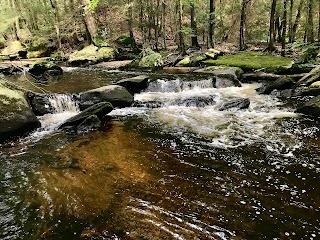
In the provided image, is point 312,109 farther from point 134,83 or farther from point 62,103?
point 62,103

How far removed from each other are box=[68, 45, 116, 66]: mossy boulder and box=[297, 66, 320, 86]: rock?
15.5 meters

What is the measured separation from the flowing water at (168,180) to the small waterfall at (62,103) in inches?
55.3

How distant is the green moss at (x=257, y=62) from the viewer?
15016 millimetres

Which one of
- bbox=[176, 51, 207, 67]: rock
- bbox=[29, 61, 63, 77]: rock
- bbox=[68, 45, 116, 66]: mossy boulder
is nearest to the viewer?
bbox=[29, 61, 63, 77]: rock

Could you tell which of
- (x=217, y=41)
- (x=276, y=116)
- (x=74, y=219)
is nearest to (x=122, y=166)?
(x=74, y=219)

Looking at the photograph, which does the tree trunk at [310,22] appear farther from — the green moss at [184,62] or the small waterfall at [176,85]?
the green moss at [184,62]

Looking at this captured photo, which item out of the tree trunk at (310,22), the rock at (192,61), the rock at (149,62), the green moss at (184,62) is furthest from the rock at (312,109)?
the rock at (149,62)

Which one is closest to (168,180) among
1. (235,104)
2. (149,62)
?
(235,104)

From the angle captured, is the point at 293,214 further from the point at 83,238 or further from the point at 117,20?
the point at 117,20

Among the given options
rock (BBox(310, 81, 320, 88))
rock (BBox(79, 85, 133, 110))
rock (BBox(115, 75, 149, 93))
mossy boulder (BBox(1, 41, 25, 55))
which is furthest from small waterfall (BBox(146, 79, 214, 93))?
mossy boulder (BBox(1, 41, 25, 55))

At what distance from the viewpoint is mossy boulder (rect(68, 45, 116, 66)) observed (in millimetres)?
23281

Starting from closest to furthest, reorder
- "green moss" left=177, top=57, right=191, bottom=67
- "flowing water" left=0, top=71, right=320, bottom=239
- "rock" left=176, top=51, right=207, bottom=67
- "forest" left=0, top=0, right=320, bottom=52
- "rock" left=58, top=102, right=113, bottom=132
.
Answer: "flowing water" left=0, top=71, right=320, bottom=239
"rock" left=58, top=102, right=113, bottom=132
"rock" left=176, top=51, right=207, bottom=67
"green moss" left=177, top=57, right=191, bottom=67
"forest" left=0, top=0, right=320, bottom=52

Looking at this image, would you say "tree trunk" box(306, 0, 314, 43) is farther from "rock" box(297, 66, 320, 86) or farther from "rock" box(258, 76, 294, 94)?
"rock" box(258, 76, 294, 94)

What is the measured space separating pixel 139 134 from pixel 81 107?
397cm
